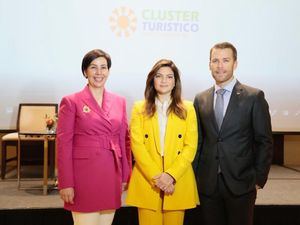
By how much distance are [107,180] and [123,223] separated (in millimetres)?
1268

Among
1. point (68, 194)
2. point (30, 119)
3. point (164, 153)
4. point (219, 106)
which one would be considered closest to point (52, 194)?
point (30, 119)

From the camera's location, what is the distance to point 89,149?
2230 millimetres

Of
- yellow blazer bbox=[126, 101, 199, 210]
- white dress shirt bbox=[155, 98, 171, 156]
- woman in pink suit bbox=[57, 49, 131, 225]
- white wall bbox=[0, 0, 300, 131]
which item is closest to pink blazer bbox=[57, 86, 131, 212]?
woman in pink suit bbox=[57, 49, 131, 225]

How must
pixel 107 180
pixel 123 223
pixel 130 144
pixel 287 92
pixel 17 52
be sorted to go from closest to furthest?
pixel 107 180 → pixel 130 144 → pixel 123 223 → pixel 17 52 → pixel 287 92

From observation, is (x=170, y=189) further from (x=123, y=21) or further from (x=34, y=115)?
(x=123, y=21)

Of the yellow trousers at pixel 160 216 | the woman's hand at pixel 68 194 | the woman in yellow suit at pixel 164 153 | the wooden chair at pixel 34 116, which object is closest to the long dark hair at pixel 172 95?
the woman in yellow suit at pixel 164 153

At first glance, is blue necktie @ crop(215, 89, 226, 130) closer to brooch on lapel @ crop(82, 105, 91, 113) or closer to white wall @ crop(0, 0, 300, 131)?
brooch on lapel @ crop(82, 105, 91, 113)

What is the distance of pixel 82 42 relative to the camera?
4.68m

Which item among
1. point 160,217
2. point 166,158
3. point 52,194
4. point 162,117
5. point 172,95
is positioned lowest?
point 52,194

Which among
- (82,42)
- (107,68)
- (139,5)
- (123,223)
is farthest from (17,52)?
(107,68)

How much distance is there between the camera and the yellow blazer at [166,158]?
231 centimetres

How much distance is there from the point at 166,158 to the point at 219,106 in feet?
1.36

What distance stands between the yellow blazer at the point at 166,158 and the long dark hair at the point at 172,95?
0.03 m

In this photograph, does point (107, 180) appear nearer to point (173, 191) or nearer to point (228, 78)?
point (173, 191)
